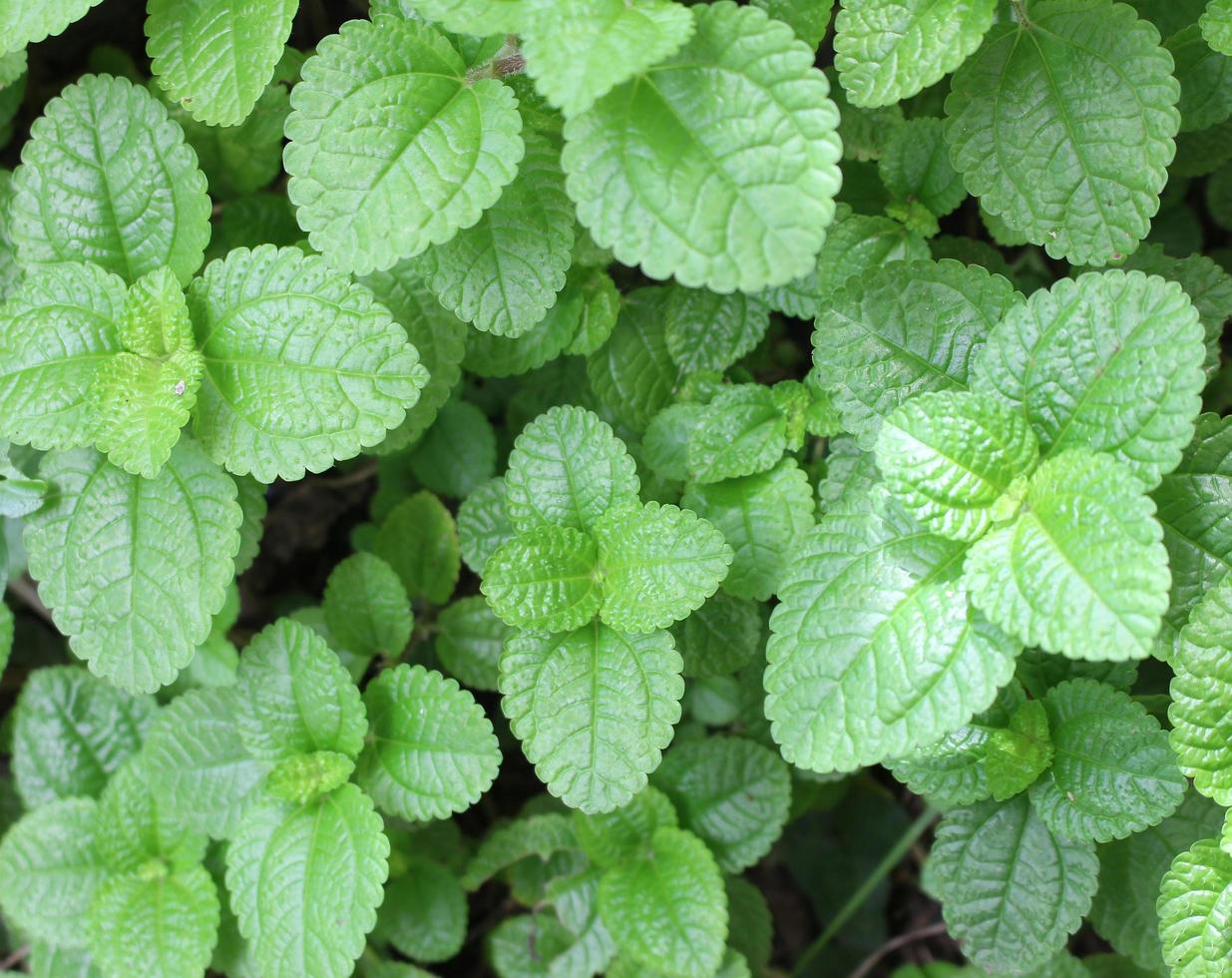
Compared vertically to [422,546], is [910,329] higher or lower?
higher

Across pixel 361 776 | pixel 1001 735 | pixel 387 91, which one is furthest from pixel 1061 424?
pixel 361 776

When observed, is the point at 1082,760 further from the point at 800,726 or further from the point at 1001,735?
the point at 800,726

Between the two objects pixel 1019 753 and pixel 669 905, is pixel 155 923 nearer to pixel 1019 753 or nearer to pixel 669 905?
pixel 669 905

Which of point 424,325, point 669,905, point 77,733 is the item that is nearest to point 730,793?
point 669,905

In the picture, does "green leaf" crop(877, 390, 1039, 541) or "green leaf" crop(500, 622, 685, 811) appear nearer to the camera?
"green leaf" crop(877, 390, 1039, 541)

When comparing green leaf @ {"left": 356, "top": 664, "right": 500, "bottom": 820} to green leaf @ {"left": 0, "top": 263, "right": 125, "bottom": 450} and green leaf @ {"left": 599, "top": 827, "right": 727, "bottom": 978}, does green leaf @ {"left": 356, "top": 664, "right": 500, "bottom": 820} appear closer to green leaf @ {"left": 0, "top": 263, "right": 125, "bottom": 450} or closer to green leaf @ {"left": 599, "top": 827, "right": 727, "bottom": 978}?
green leaf @ {"left": 599, "top": 827, "right": 727, "bottom": 978}

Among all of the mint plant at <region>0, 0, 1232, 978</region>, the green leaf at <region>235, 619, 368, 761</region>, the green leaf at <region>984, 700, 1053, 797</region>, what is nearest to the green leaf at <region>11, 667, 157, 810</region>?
the mint plant at <region>0, 0, 1232, 978</region>
